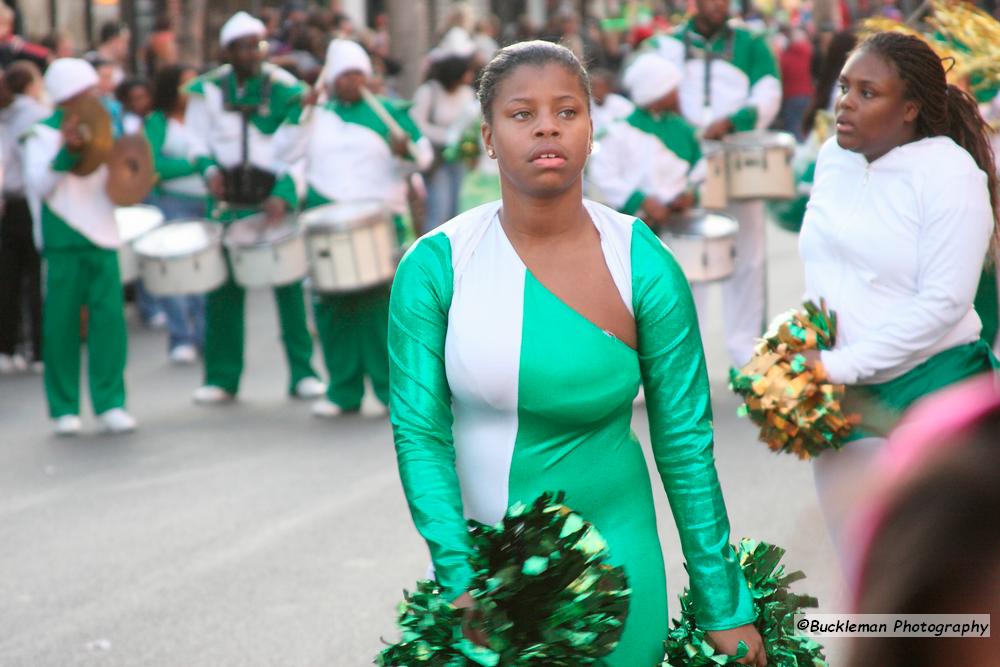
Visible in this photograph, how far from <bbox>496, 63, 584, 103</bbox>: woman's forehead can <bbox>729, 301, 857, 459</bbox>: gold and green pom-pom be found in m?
1.66

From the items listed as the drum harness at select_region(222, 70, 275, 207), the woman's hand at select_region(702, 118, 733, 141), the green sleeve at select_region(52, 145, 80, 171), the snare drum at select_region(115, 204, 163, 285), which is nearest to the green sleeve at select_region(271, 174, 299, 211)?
the drum harness at select_region(222, 70, 275, 207)

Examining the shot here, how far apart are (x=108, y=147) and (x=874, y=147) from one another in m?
6.28

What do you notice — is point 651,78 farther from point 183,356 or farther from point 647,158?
point 183,356

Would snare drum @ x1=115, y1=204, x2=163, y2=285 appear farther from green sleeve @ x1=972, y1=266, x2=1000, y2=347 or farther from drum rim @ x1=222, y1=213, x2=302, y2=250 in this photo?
green sleeve @ x1=972, y1=266, x2=1000, y2=347

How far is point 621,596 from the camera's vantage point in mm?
2721

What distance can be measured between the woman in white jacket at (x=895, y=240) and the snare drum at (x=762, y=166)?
5.59m

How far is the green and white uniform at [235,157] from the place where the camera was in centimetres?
1062

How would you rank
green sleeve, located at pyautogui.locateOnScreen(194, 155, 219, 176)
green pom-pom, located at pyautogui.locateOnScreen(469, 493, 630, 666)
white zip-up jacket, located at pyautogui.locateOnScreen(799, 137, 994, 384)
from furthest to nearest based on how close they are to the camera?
green sleeve, located at pyautogui.locateOnScreen(194, 155, 219, 176) → white zip-up jacket, located at pyautogui.locateOnScreen(799, 137, 994, 384) → green pom-pom, located at pyautogui.locateOnScreen(469, 493, 630, 666)

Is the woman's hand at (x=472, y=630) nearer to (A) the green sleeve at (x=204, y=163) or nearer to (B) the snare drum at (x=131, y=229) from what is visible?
(B) the snare drum at (x=131, y=229)

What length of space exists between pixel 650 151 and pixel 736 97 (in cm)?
94

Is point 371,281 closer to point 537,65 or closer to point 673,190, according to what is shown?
point 673,190

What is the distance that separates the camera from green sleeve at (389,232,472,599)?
9.53 ft

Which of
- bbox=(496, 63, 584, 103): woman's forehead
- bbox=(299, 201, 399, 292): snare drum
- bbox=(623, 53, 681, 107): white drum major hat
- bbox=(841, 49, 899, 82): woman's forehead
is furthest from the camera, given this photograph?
bbox=(623, 53, 681, 107): white drum major hat

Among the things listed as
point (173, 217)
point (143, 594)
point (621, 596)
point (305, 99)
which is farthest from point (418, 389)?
point (173, 217)
